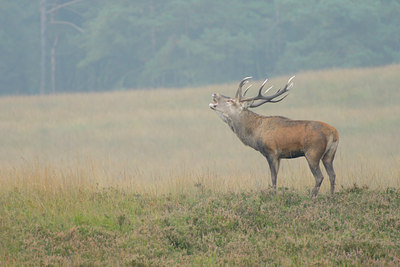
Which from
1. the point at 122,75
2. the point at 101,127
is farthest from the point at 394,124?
the point at 122,75

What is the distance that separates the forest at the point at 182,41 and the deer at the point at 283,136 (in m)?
33.1

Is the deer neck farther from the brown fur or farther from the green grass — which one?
the green grass

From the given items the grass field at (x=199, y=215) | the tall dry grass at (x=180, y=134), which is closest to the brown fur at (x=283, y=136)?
the grass field at (x=199, y=215)

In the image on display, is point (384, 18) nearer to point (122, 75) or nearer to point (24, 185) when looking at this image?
point (122, 75)

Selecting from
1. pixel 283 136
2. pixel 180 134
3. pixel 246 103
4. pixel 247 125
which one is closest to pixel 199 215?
pixel 283 136

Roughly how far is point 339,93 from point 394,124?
463 centimetres

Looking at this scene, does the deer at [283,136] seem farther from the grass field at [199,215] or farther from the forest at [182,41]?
the forest at [182,41]

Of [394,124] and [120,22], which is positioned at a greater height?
[120,22]

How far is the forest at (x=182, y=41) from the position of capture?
42562mm

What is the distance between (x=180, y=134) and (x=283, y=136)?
12.7 meters

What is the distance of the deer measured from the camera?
8.75m

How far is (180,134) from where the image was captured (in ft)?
70.6

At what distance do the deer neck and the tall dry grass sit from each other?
1.25 metres

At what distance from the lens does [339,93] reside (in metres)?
24.9
